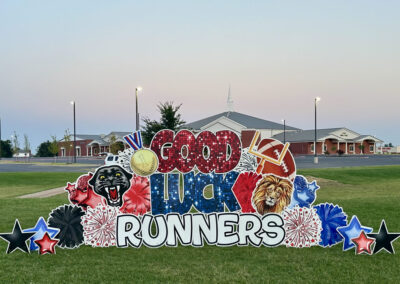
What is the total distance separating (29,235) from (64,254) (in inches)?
30.4

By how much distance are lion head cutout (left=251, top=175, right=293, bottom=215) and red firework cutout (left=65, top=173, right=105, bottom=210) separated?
124 inches

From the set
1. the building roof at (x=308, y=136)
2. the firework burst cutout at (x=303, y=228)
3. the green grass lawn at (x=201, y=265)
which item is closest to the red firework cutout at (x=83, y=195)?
the green grass lawn at (x=201, y=265)

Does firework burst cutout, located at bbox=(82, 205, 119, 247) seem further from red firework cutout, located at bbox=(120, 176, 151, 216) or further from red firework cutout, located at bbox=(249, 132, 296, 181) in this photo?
red firework cutout, located at bbox=(249, 132, 296, 181)

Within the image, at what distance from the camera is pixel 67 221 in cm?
738

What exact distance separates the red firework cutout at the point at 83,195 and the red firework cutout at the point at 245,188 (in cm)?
273

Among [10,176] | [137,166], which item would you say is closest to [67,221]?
[137,166]

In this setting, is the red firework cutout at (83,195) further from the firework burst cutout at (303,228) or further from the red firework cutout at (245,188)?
the firework burst cutout at (303,228)

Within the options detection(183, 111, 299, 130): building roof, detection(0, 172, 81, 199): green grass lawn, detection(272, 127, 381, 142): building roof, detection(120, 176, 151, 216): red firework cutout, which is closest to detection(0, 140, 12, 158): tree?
detection(183, 111, 299, 130): building roof

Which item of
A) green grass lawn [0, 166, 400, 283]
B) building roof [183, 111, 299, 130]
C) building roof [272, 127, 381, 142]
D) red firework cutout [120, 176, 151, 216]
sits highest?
building roof [183, 111, 299, 130]

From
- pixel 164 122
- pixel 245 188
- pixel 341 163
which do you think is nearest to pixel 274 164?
pixel 245 188

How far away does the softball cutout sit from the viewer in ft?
25.0

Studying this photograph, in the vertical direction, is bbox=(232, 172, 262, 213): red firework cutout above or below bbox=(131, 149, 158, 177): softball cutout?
below

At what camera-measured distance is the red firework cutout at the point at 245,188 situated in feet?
24.7

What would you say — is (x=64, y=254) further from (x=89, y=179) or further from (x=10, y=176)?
(x=10, y=176)
